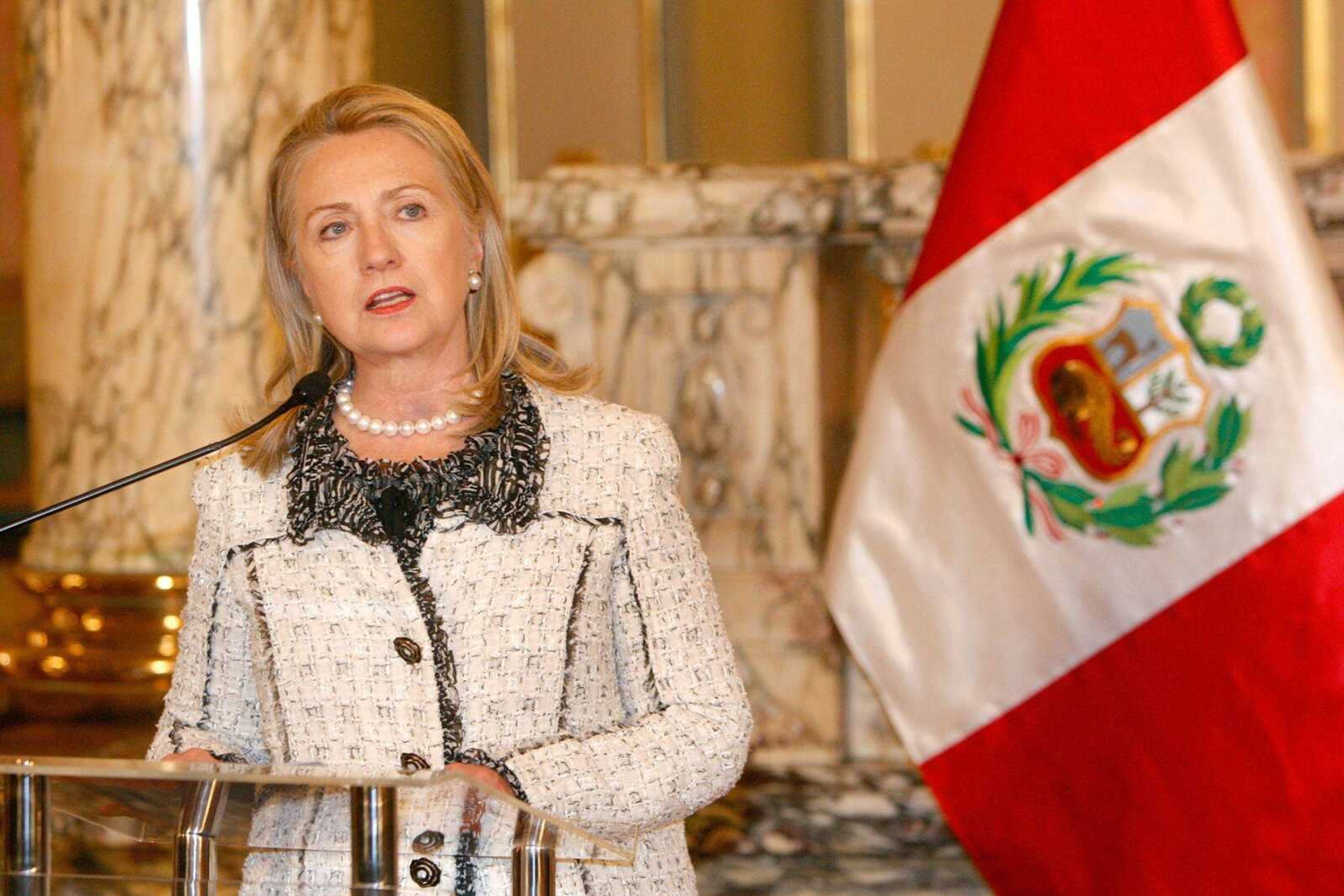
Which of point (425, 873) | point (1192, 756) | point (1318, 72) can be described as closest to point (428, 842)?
point (425, 873)

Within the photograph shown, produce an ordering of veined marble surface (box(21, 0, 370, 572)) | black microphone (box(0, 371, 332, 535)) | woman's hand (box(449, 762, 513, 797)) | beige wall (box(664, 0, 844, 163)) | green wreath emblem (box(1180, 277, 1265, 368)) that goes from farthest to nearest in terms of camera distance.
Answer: beige wall (box(664, 0, 844, 163)) < veined marble surface (box(21, 0, 370, 572)) < green wreath emblem (box(1180, 277, 1265, 368)) < black microphone (box(0, 371, 332, 535)) < woman's hand (box(449, 762, 513, 797))

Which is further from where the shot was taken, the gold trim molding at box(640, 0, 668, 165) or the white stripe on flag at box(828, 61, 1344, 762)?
the gold trim molding at box(640, 0, 668, 165)

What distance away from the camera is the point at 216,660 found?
75.4 inches

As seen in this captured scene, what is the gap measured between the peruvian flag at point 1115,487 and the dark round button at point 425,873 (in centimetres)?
170

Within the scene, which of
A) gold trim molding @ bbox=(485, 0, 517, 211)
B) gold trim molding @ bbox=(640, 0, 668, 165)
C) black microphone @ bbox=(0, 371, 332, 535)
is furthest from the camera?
gold trim molding @ bbox=(485, 0, 517, 211)

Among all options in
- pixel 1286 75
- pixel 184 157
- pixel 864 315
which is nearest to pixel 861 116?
pixel 1286 75

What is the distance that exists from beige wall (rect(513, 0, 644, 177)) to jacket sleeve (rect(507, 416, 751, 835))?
231 inches

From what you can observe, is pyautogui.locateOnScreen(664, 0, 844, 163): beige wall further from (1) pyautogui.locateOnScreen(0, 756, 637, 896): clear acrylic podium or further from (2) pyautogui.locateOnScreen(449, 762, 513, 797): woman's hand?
(1) pyautogui.locateOnScreen(0, 756, 637, 896): clear acrylic podium

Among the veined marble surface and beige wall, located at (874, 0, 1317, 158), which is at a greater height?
beige wall, located at (874, 0, 1317, 158)

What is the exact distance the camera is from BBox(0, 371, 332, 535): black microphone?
1636 mm

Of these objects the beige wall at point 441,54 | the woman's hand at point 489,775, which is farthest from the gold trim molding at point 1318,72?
the woman's hand at point 489,775

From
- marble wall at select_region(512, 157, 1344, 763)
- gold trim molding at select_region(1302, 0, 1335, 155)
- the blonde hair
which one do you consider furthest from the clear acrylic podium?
gold trim molding at select_region(1302, 0, 1335, 155)

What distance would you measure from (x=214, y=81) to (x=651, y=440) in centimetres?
237

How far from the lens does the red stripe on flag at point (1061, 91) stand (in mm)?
2818
